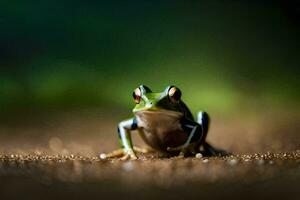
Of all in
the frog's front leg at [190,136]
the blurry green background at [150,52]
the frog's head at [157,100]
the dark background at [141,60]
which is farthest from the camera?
the blurry green background at [150,52]

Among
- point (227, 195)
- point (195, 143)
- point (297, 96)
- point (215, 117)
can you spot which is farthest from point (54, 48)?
point (227, 195)

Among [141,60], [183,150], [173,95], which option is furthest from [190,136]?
[141,60]

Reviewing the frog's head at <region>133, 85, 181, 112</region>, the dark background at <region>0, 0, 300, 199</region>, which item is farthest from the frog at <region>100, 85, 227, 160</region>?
the dark background at <region>0, 0, 300, 199</region>

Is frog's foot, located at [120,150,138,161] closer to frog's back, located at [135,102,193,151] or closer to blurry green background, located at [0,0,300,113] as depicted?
frog's back, located at [135,102,193,151]

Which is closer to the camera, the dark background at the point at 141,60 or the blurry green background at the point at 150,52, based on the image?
the dark background at the point at 141,60

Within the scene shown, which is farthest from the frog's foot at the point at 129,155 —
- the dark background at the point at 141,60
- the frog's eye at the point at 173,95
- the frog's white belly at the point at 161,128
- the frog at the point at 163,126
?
the dark background at the point at 141,60

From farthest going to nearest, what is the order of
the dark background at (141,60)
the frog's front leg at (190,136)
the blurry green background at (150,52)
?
the blurry green background at (150,52) < the dark background at (141,60) < the frog's front leg at (190,136)

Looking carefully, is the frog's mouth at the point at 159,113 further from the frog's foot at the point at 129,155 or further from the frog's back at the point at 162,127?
the frog's foot at the point at 129,155
